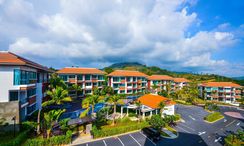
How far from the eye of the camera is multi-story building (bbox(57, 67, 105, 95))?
53897 mm

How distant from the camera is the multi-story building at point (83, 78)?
5390 centimetres

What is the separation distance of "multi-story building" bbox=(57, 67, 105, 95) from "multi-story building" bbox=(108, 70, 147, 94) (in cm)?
554

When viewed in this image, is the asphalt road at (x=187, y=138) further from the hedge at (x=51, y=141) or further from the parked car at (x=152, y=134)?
the hedge at (x=51, y=141)

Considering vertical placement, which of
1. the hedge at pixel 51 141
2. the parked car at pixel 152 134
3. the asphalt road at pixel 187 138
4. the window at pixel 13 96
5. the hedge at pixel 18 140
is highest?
the window at pixel 13 96

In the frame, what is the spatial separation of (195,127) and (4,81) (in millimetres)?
40556

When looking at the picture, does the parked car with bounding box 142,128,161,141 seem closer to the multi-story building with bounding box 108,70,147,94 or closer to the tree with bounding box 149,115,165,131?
the tree with bounding box 149,115,165,131

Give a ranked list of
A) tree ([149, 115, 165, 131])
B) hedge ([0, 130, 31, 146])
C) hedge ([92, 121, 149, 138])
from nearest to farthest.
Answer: hedge ([0, 130, 31, 146]), hedge ([92, 121, 149, 138]), tree ([149, 115, 165, 131])

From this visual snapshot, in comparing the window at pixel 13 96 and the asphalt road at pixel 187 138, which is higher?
the window at pixel 13 96

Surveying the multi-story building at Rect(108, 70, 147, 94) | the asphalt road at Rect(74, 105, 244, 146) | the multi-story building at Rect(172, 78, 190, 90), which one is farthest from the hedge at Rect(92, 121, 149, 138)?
the multi-story building at Rect(172, 78, 190, 90)

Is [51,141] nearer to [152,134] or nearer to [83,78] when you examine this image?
[152,134]

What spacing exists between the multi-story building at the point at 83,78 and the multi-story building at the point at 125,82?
5544 mm

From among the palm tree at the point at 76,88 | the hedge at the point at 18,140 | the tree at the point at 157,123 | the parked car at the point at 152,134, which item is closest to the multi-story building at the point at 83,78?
the palm tree at the point at 76,88

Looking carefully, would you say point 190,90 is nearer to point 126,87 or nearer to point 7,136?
point 126,87

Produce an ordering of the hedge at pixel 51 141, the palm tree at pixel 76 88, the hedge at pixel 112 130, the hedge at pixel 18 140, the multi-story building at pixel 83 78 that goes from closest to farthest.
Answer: the hedge at pixel 18 140, the hedge at pixel 51 141, the hedge at pixel 112 130, the palm tree at pixel 76 88, the multi-story building at pixel 83 78
